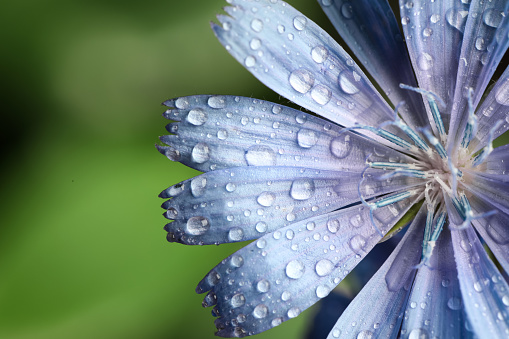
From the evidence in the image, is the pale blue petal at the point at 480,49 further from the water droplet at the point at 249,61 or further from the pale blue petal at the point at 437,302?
the water droplet at the point at 249,61

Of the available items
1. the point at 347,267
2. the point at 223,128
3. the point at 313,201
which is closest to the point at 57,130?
the point at 223,128

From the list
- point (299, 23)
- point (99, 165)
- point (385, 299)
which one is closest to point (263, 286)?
point (385, 299)

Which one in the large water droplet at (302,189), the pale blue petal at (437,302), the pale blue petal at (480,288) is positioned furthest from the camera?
the large water droplet at (302,189)

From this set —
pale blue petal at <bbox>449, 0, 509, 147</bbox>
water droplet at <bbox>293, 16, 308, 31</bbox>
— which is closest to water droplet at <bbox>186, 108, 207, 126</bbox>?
water droplet at <bbox>293, 16, 308, 31</bbox>

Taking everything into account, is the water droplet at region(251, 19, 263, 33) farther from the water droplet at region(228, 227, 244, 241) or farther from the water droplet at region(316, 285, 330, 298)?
the water droplet at region(316, 285, 330, 298)

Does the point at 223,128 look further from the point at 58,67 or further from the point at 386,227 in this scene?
the point at 58,67

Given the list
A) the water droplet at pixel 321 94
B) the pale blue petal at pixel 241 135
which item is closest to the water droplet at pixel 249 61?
the pale blue petal at pixel 241 135
